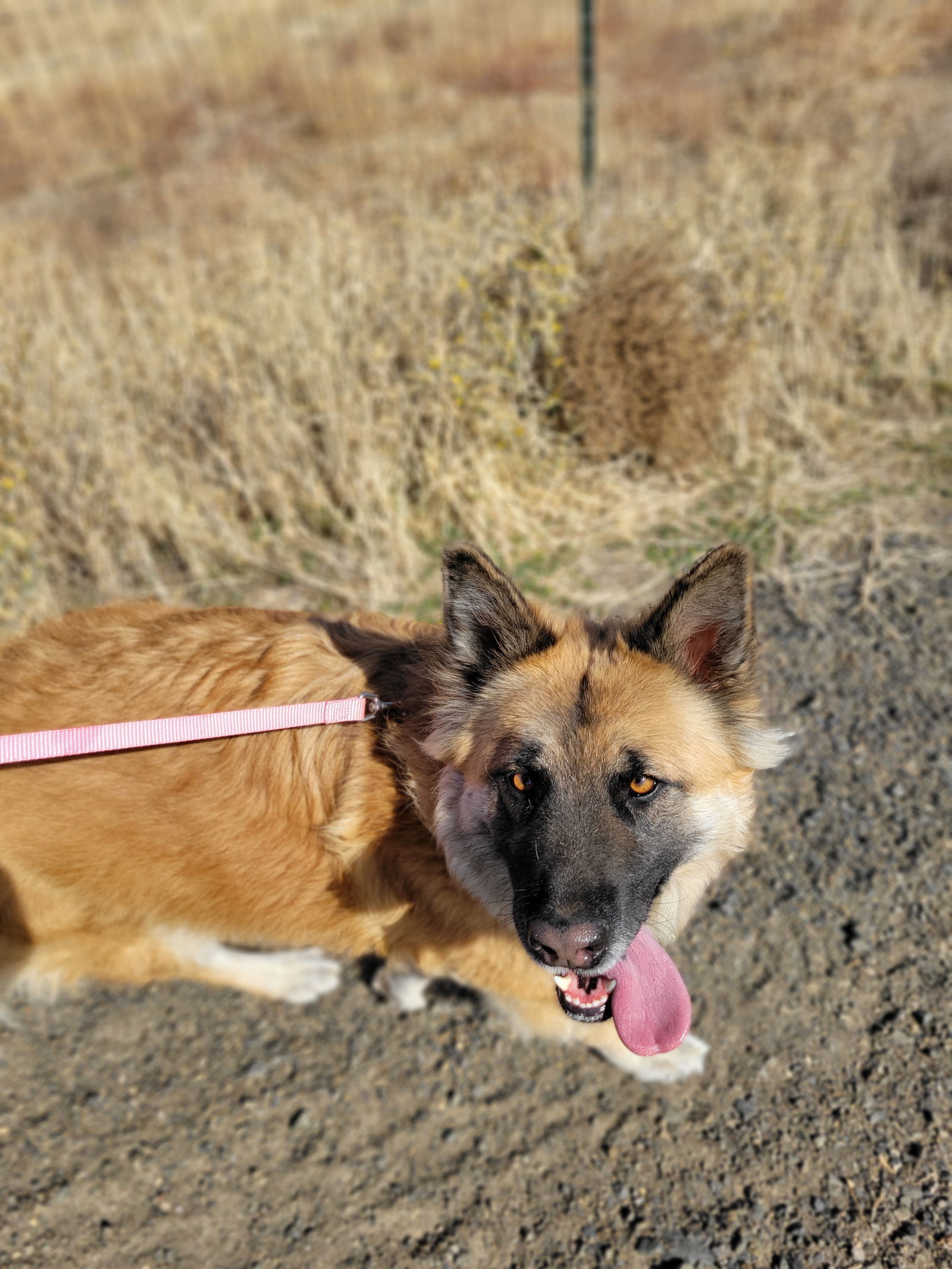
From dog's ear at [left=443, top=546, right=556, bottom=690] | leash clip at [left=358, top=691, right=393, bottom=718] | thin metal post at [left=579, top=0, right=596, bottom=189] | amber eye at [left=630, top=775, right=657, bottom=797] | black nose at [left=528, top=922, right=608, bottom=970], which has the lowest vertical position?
black nose at [left=528, top=922, right=608, bottom=970]

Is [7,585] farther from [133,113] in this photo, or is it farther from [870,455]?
Answer: [133,113]

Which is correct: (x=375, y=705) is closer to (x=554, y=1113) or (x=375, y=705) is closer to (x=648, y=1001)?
(x=648, y=1001)

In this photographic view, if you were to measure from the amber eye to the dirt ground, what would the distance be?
51.6 inches

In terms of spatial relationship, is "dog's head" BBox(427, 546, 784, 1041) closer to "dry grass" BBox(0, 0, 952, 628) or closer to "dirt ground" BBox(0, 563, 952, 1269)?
"dirt ground" BBox(0, 563, 952, 1269)

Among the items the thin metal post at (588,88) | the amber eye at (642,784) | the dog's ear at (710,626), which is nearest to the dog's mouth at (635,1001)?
the amber eye at (642,784)

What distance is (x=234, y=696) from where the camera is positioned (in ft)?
8.34

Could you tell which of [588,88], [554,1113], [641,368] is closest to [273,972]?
[554,1113]

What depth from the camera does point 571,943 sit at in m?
2.03

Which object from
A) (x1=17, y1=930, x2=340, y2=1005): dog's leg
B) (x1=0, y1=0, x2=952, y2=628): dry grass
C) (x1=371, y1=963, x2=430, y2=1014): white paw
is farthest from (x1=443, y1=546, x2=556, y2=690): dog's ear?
(x1=0, y1=0, x2=952, y2=628): dry grass

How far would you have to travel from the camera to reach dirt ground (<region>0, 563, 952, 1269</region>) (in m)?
2.53

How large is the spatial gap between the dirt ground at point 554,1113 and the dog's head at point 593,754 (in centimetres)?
79

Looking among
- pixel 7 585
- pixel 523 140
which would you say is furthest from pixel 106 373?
pixel 523 140

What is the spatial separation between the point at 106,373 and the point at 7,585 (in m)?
1.61

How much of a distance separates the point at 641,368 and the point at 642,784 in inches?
141
